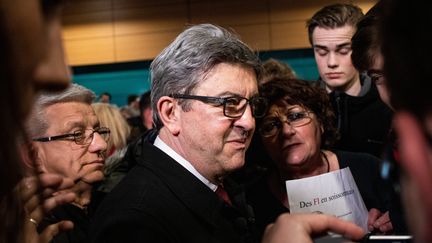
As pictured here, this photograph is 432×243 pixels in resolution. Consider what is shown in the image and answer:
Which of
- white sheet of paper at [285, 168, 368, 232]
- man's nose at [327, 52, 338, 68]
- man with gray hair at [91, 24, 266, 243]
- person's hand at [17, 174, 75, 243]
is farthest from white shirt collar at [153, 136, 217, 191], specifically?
man's nose at [327, 52, 338, 68]

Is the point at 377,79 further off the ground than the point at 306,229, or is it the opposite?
the point at 377,79

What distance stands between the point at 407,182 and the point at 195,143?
109 cm

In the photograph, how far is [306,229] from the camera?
1114 mm

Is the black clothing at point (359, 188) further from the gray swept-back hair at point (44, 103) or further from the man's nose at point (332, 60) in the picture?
the gray swept-back hair at point (44, 103)

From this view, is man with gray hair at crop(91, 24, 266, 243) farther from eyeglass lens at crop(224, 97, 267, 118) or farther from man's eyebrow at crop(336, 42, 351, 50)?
man's eyebrow at crop(336, 42, 351, 50)

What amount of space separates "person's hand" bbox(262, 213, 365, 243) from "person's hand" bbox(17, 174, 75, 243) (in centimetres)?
50

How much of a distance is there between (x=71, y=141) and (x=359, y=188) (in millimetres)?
1188

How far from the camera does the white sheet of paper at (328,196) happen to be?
162 cm

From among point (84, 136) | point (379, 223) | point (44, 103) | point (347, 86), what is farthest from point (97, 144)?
point (347, 86)

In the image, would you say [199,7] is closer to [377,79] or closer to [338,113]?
[338,113]

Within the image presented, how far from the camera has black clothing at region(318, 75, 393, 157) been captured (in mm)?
2586

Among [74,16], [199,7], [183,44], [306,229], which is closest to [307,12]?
[199,7]

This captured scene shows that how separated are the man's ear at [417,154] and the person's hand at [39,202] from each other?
0.80 metres

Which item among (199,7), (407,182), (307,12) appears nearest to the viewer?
(407,182)
